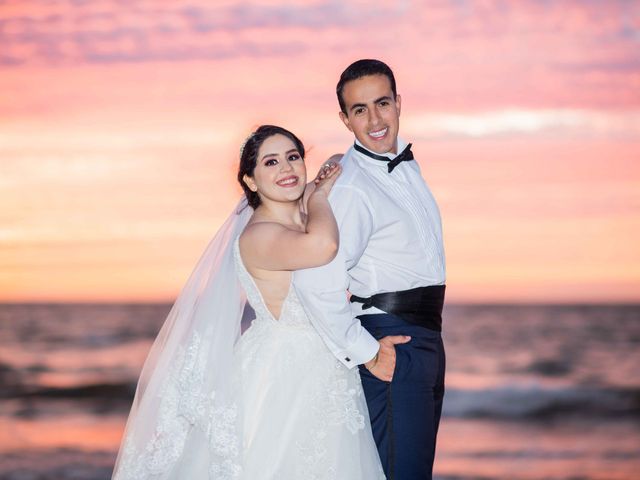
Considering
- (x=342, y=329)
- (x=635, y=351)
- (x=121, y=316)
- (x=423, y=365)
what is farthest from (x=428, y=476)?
(x=121, y=316)

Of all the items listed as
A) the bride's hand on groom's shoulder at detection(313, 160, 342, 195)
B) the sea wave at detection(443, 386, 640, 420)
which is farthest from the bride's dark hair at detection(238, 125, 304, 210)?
the sea wave at detection(443, 386, 640, 420)

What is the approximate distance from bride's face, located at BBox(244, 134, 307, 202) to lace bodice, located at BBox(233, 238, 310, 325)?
0.26m

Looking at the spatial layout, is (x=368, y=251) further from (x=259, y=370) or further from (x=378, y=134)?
(x=259, y=370)

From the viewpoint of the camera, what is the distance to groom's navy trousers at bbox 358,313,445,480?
149 inches

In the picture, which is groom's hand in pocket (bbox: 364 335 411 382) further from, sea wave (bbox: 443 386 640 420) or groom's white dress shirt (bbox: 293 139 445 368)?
sea wave (bbox: 443 386 640 420)

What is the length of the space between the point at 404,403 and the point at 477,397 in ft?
37.9

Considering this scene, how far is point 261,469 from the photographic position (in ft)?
12.1

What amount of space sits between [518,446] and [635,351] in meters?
13.2

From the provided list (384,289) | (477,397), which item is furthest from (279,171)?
(477,397)

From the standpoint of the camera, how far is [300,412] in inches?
147

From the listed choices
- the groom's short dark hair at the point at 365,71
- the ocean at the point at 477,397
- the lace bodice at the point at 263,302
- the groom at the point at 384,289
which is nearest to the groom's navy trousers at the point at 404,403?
the groom at the point at 384,289

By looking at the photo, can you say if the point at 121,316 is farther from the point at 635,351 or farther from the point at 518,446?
the point at 518,446

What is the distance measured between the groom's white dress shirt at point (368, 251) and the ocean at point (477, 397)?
18.9 ft

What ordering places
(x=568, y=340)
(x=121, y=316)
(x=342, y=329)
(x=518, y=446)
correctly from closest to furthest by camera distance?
1. (x=342, y=329)
2. (x=518, y=446)
3. (x=568, y=340)
4. (x=121, y=316)
